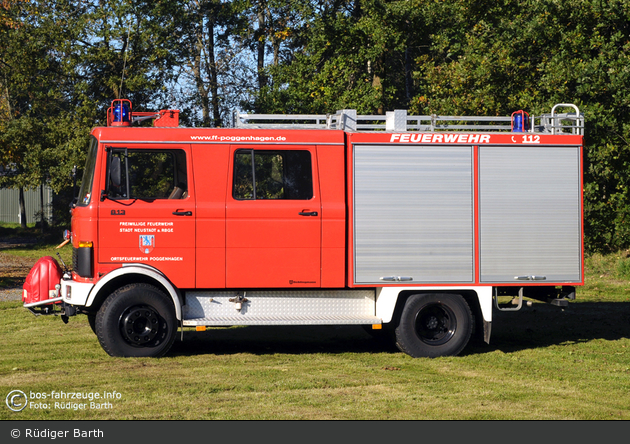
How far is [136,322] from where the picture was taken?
879 cm

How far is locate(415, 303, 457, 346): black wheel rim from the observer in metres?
9.41

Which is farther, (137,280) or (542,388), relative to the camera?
(137,280)

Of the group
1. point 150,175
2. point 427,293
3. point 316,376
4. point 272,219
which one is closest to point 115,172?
point 150,175

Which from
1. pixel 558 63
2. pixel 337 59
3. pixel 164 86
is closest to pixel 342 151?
pixel 558 63

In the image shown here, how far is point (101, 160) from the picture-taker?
876 centimetres

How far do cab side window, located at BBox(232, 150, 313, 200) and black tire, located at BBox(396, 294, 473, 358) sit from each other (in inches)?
78.4

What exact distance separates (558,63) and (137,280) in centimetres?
1015

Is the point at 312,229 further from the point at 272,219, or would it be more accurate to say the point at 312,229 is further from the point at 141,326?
the point at 141,326

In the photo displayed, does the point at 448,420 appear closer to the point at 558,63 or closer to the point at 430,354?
the point at 430,354

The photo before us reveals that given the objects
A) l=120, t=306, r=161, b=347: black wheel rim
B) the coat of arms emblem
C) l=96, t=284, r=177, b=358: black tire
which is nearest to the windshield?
the coat of arms emblem

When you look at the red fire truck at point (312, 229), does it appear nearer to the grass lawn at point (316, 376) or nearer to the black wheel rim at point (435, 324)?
the black wheel rim at point (435, 324)

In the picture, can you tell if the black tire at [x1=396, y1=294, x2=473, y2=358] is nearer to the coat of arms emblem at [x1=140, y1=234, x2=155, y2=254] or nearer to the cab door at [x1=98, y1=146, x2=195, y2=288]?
the cab door at [x1=98, y1=146, x2=195, y2=288]

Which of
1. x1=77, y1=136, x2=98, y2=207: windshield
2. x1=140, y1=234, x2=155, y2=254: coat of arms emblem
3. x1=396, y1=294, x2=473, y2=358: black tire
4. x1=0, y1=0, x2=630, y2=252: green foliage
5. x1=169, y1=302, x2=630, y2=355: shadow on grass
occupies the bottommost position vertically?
x1=169, y1=302, x2=630, y2=355: shadow on grass

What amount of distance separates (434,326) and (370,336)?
1818mm
